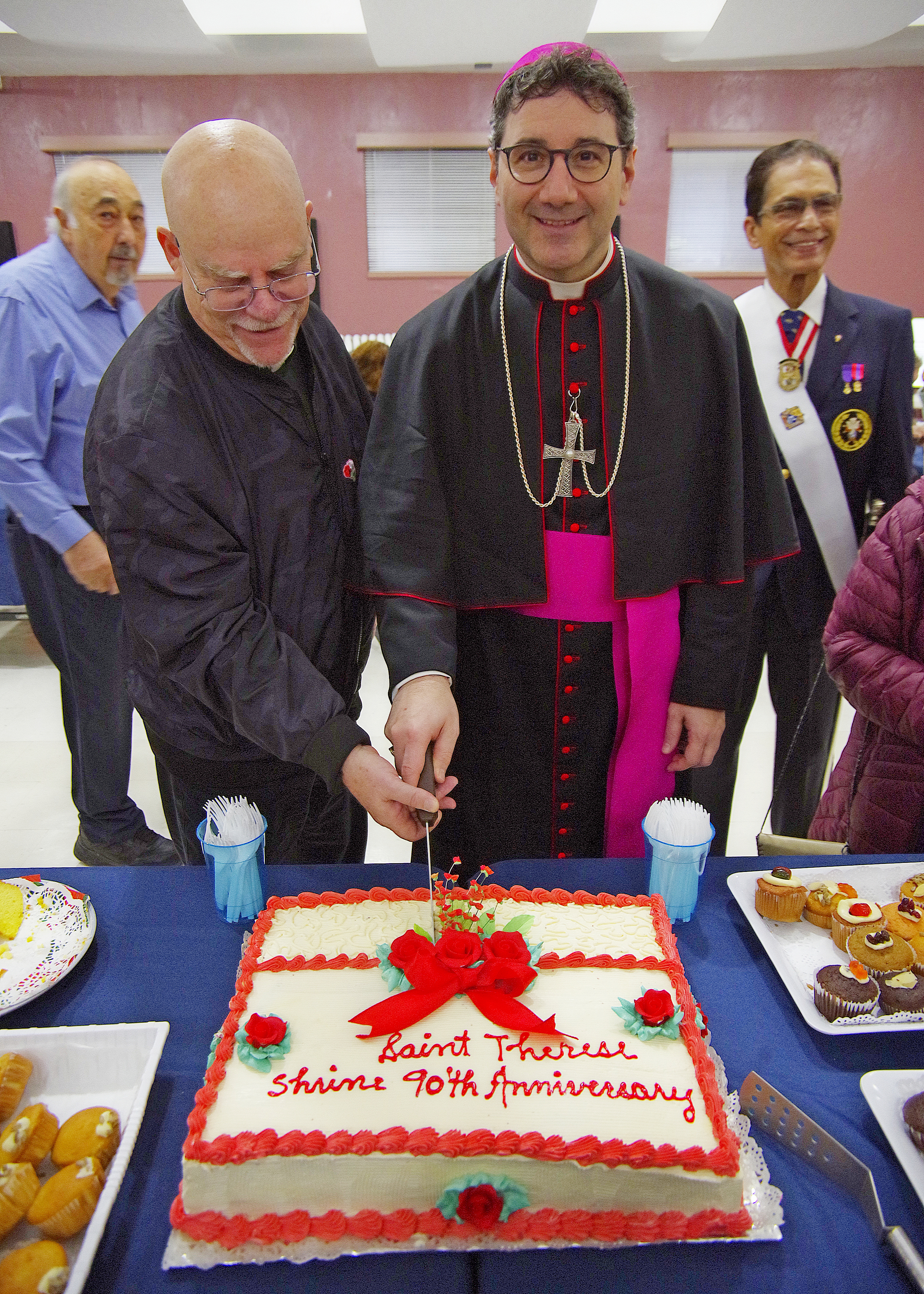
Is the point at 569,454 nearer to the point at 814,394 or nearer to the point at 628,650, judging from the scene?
the point at 628,650

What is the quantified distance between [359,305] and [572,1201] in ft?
21.7

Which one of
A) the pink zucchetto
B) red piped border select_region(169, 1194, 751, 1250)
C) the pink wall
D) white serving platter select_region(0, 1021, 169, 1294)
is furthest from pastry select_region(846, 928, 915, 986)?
the pink wall

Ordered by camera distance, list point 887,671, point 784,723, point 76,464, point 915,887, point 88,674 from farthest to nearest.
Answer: point 88,674 → point 76,464 → point 784,723 → point 887,671 → point 915,887

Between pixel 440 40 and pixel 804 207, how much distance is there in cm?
438

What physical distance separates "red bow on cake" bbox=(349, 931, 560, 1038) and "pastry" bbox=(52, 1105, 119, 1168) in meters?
0.28

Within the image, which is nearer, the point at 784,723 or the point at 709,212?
the point at 784,723

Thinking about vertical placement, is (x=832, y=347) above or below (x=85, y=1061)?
above

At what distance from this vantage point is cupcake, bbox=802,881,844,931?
1.31 m

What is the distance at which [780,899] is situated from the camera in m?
1.30

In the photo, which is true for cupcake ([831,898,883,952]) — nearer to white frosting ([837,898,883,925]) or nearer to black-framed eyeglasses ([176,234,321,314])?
white frosting ([837,898,883,925])

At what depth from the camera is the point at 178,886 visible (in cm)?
139

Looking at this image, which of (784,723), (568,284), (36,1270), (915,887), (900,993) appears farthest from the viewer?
(784,723)

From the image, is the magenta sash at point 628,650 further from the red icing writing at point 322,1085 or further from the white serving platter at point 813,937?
the red icing writing at point 322,1085

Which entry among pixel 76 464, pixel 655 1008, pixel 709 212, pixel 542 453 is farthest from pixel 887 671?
pixel 709 212
